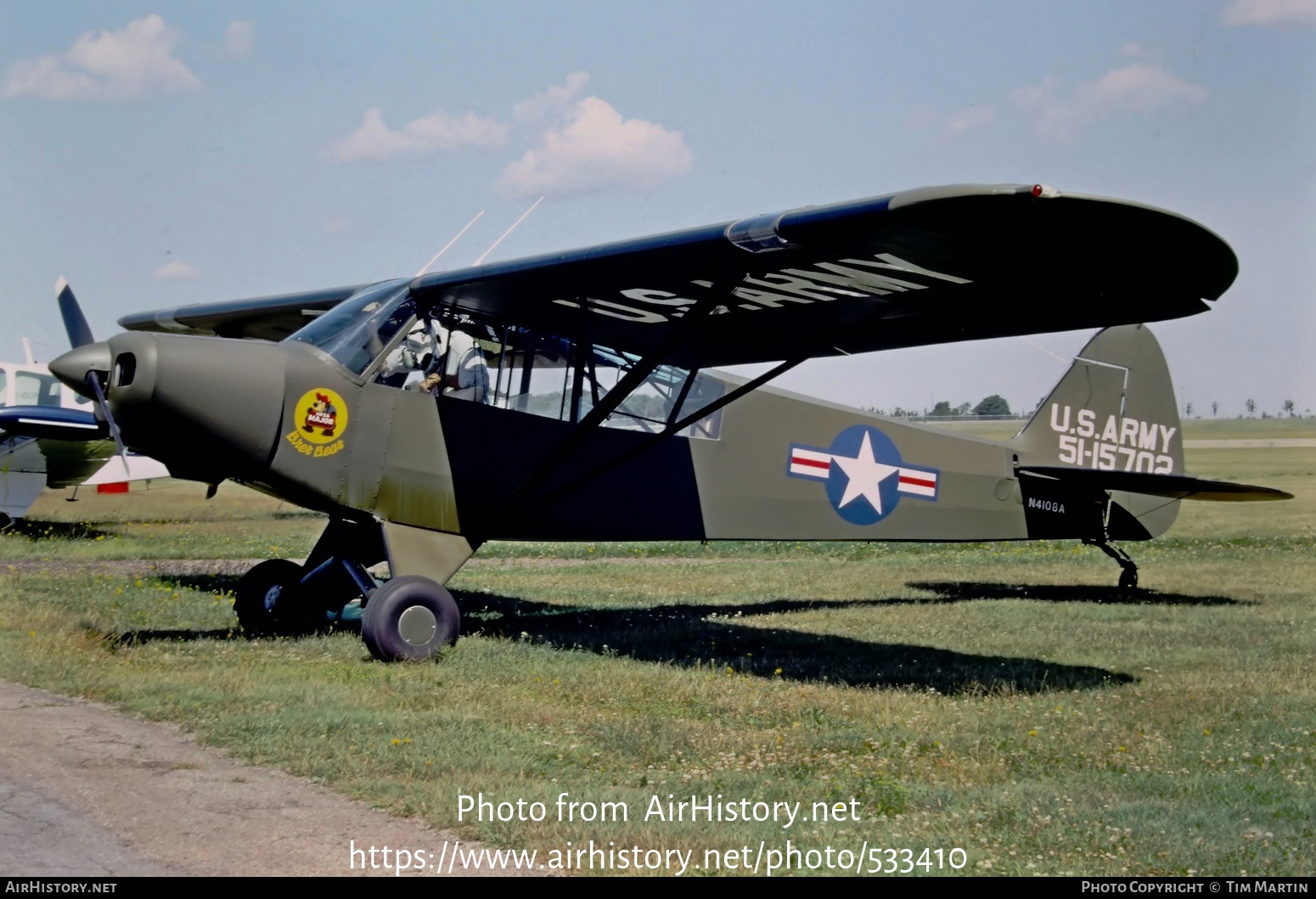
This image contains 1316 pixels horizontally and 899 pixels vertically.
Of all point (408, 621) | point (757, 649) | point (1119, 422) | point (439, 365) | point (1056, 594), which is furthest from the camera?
point (1119, 422)

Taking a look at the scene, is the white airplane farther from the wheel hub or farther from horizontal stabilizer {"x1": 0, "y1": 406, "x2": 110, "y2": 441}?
the wheel hub

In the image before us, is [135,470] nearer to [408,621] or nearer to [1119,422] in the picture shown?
[408,621]

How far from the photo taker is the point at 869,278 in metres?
7.45

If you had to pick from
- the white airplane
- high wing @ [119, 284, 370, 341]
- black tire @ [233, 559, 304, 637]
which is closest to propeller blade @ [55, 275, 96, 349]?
the white airplane

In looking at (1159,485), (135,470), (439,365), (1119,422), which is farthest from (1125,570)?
(135,470)

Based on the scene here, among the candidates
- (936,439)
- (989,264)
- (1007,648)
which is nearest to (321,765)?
(989,264)

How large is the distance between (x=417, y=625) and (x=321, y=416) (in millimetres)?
1536

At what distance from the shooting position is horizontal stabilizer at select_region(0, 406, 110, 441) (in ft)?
55.9

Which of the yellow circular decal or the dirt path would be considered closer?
the dirt path

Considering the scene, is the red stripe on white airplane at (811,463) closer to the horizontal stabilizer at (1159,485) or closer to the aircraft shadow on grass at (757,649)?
the aircraft shadow on grass at (757,649)

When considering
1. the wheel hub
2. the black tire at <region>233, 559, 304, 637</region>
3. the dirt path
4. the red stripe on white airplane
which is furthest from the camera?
the red stripe on white airplane

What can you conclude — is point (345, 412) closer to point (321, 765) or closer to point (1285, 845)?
point (321, 765)

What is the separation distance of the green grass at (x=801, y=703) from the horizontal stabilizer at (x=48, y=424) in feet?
13.9

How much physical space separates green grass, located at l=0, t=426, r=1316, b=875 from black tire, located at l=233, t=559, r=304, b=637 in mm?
318
